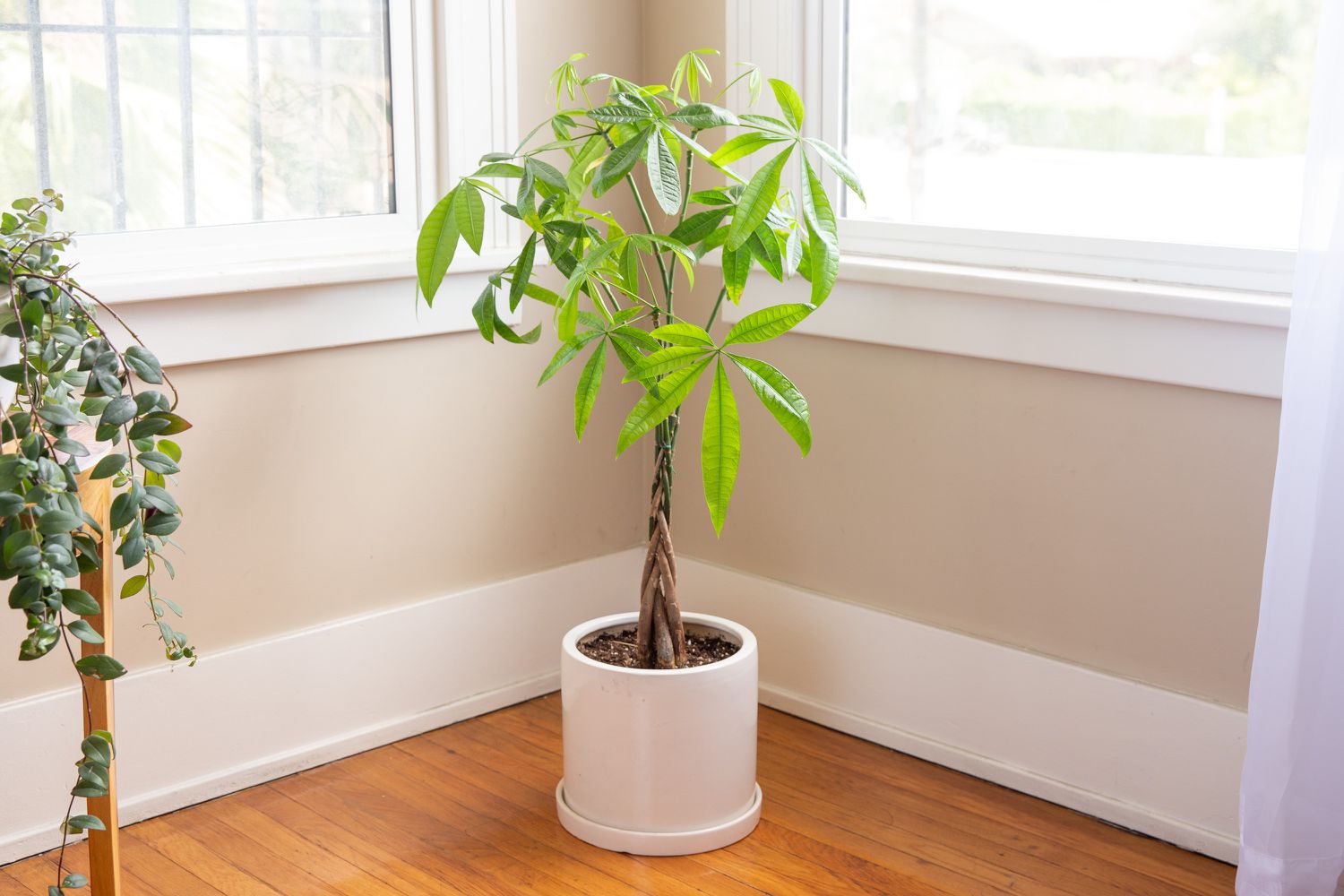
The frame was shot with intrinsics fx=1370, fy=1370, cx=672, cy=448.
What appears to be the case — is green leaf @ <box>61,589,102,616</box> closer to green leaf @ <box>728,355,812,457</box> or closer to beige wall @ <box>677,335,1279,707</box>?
green leaf @ <box>728,355,812,457</box>

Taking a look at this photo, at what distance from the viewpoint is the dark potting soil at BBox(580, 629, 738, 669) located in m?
2.21

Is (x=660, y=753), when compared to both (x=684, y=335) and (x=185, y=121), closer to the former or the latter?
(x=684, y=335)

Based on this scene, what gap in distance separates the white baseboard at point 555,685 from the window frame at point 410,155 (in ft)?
2.10

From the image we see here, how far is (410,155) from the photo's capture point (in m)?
2.48

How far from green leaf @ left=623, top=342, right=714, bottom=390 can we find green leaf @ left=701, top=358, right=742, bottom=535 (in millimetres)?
39

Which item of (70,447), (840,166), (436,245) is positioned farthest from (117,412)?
(840,166)

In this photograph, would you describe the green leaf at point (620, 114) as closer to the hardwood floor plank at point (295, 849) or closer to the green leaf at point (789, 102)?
the green leaf at point (789, 102)

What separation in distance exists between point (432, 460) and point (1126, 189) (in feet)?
4.25

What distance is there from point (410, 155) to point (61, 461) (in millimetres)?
1161

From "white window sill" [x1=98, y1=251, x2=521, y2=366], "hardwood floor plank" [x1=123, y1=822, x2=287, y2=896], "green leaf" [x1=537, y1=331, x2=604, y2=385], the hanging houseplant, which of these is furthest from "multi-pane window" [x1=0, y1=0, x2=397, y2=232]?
"hardwood floor plank" [x1=123, y1=822, x2=287, y2=896]

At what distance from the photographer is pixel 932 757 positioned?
2463 mm

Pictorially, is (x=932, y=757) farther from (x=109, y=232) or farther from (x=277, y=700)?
(x=109, y=232)

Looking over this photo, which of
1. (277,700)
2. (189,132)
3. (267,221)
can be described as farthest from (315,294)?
(277,700)

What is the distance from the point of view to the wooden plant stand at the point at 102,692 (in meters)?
1.56
